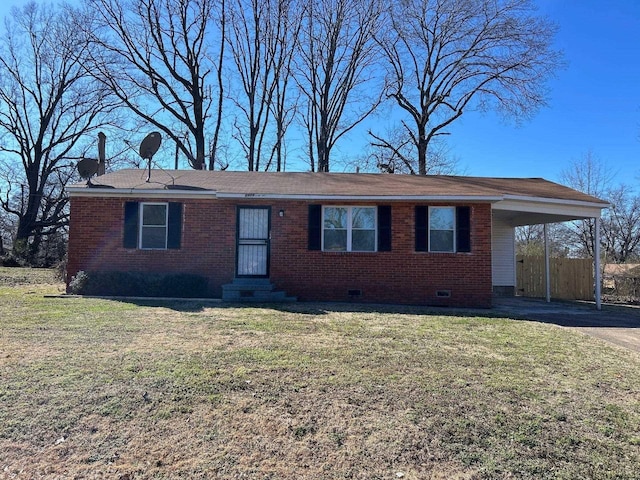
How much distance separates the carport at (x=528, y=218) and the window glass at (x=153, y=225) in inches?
347

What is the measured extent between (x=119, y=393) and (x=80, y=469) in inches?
44.4

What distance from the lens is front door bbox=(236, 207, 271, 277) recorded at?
1139 cm

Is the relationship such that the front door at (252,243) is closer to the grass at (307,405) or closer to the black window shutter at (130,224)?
the black window shutter at (130,224)

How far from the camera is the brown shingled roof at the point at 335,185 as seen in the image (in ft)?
36.6

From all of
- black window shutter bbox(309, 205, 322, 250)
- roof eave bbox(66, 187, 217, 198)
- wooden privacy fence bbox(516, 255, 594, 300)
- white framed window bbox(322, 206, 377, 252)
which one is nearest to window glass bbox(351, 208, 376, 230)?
white framed window bbox(322, 206, 377, 252)

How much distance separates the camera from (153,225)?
37.4 ft

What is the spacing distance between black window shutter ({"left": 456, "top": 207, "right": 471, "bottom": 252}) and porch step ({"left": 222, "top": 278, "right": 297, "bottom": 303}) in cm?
454

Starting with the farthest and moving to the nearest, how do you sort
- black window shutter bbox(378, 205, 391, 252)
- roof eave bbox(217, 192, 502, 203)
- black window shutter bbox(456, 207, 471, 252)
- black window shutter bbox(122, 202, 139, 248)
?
black window shutter bbox(122, 202, 139, 248), black window shutter bbox(378, 205, 391, 252), black window shutter bbox(456, 207, 471, 252), roof eave bbox(217, 192, 502, 203)

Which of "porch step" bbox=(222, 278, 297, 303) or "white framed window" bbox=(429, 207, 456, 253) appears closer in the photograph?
"porch step" bbox=(222, 278, 297, 303)

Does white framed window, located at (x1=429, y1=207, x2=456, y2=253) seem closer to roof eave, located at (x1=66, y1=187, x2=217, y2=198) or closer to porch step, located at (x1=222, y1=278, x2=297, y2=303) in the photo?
porch step, located at (x1=222, y1=278, x2=297, y2=303)

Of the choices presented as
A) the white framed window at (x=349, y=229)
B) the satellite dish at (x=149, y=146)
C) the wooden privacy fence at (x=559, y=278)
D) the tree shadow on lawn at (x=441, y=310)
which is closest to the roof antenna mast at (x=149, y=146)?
the satellite dish at (x=149, y=146)

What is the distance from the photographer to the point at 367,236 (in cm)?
1125

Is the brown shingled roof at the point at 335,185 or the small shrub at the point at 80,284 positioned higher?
the brown shingled roof at the point at 335,185

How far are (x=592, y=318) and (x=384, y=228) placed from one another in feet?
17.2
